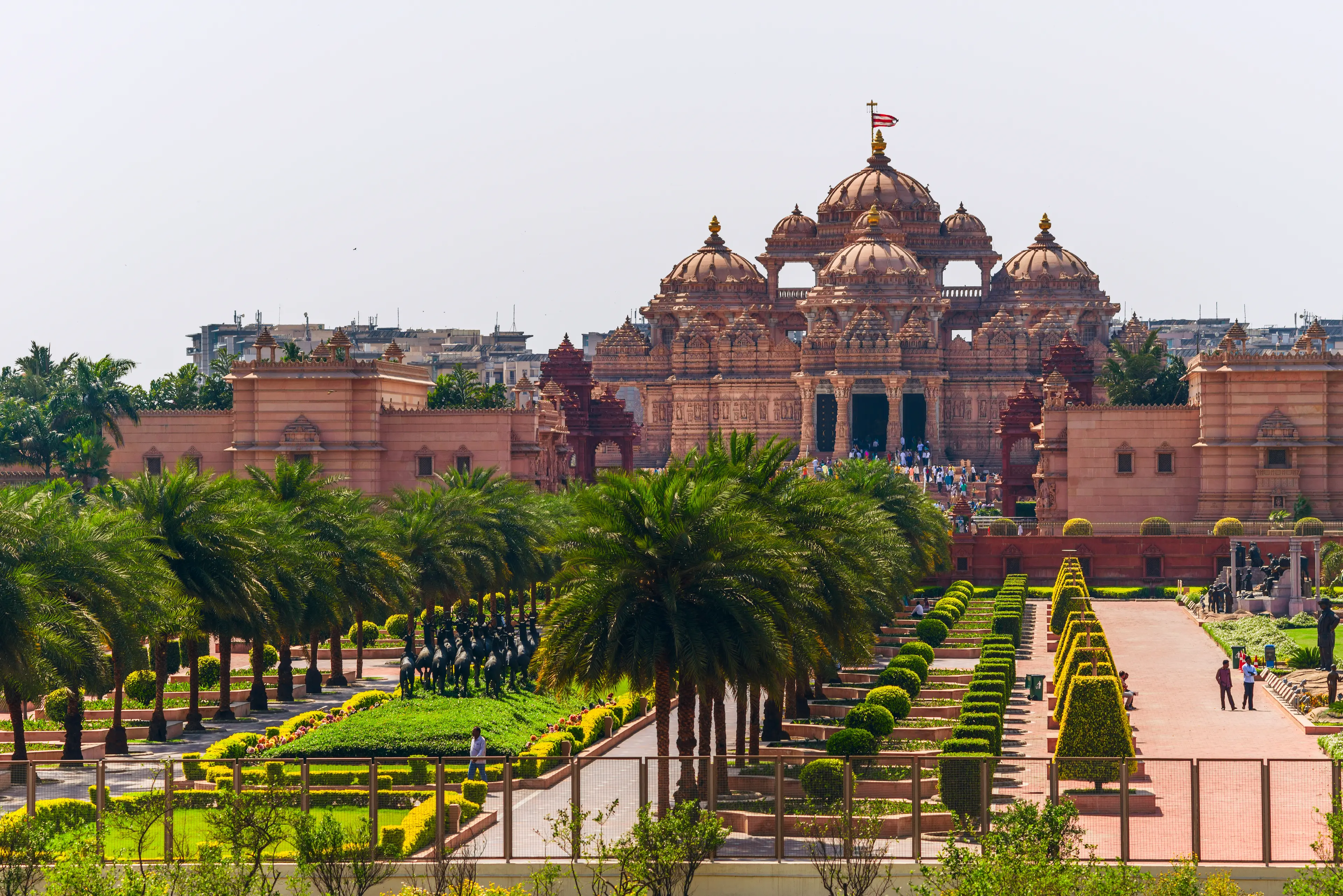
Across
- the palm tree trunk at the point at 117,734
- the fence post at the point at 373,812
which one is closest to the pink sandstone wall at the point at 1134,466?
the palm tree trunk at the point at 117,734

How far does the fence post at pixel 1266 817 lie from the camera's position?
28891 millimetres

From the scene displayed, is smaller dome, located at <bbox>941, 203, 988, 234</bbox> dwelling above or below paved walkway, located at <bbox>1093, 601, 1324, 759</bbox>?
above

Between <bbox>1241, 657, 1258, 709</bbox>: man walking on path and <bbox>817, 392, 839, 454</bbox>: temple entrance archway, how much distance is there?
83.9 meters

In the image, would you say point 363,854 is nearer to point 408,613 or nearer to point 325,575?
point 325,575

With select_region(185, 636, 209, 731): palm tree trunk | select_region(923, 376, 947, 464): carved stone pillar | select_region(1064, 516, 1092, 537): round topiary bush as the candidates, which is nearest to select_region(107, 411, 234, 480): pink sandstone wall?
select_region(1064, 516, 1092, 537): round topiary bush

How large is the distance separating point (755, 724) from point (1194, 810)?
12.2 m

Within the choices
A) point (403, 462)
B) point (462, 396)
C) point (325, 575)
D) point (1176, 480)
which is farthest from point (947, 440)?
point (325, 575)

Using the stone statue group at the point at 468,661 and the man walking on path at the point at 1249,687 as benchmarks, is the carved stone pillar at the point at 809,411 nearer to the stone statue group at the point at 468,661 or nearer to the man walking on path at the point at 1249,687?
the stone statue group at the point at 468,661

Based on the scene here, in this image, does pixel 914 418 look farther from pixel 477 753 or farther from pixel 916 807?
pixel 916 807

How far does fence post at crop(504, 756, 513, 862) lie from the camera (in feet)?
98.0

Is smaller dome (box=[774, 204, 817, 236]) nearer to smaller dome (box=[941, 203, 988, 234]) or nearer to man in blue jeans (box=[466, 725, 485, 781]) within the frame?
smaller dome (box=[941, 203, 988, 234])

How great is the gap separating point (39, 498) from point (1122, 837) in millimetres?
23062

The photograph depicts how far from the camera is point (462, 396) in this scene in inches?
4417

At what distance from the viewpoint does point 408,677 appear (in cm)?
4972
